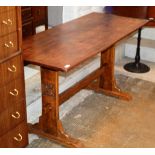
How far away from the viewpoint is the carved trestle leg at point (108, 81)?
320 centimetres

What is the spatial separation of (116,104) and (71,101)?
0.45 meters

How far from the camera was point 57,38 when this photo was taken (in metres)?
2.57

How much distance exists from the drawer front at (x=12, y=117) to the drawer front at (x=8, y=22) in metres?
0.53

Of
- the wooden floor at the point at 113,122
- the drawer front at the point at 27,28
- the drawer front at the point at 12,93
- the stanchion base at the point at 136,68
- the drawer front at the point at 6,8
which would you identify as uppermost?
the drawer front at the point at 6,8

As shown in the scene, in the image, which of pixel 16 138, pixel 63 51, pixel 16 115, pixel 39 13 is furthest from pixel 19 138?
pixel 39 13

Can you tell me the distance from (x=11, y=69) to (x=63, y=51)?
1.39ft

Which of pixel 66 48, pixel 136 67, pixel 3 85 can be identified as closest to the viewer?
pixel 3 85

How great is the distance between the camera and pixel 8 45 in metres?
1.99

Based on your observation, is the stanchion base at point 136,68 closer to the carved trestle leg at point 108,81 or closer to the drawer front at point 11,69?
the carved trestle leg at point 108,81

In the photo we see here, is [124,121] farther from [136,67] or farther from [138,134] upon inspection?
[136,67]

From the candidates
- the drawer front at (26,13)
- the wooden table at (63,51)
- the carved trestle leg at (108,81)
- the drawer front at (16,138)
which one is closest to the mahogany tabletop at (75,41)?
the wooden table at (63,51)

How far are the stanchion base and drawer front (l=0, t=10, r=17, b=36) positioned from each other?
225 cm

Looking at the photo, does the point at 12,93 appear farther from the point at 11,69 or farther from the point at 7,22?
the point at 7,22
